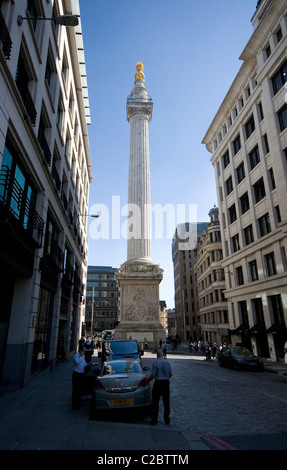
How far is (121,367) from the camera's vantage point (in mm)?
9094

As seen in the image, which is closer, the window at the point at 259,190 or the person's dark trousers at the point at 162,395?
the person's dark trousers at the point at 162,395

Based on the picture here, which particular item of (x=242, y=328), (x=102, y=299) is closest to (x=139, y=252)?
(x=242, y=328)

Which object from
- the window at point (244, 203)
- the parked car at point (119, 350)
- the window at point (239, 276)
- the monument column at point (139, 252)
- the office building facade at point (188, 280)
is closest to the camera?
the parked car at point (119, 350)

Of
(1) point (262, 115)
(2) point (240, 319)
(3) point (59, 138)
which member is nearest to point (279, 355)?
(2) point (240, 319)

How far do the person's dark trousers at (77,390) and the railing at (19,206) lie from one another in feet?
19.6

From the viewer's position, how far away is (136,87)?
50.2 m

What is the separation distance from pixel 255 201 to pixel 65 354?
22.4 meters

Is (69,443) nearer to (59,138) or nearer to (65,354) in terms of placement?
(59,138)

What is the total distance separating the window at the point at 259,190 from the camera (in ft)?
91.2

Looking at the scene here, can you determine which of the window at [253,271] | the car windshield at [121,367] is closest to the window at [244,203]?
the window at [253,271]

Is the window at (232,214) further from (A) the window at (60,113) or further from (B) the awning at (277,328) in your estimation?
(A) the window at (60,113)

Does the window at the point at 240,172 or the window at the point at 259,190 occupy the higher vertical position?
the window at the point at 240,172

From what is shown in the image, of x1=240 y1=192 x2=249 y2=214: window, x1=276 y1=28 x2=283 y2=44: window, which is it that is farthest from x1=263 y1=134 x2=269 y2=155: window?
x1=276 y1=28 x2=283 y2=44: window

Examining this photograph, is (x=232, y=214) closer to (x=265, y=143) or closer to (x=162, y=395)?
(x=265, y=143)
